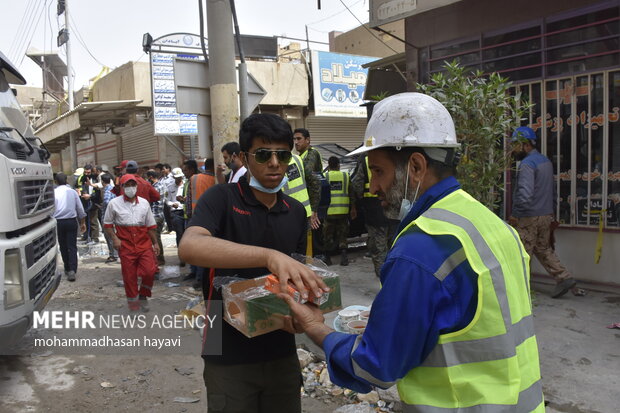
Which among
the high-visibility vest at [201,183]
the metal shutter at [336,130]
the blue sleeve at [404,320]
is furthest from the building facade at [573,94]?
the metal shutter at [336,130]

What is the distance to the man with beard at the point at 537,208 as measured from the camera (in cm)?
593

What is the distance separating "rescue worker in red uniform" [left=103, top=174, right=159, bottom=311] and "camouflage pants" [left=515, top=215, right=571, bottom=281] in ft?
15.6

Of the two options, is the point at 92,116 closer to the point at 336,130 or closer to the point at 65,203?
the point at 336,130

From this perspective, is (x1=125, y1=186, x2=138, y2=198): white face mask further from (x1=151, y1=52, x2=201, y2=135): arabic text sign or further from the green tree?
(x1=151, y1=52, x2=201, y2=135): arabic text sign

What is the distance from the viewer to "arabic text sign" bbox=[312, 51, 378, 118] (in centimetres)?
1861

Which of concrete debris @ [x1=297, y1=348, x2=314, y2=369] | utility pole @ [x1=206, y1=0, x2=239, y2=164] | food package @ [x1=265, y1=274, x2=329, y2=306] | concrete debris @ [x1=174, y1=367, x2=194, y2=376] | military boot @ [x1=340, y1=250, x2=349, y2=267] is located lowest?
concrete debris @ [x1=174, y1=367, x2=194, y2=376]

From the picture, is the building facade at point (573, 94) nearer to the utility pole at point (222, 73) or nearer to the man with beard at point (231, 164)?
the utility pole at point (222, 73)

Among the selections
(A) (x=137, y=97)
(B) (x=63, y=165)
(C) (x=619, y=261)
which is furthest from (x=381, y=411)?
(B) (x=63, y=165)

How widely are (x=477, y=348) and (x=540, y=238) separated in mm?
5355

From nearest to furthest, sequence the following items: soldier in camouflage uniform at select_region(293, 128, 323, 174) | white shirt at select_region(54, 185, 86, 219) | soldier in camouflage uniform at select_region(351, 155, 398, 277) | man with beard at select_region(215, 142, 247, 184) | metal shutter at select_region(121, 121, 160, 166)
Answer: man with beard at select_region(215, 142, 247, 184)
soldier in camouflage uniform at select_region(351, 155, 398, 277)
soldier in camouflage uniform at select_region(293, 128, 323, 174)
white shirt at select_region(54, 185, 86, 219)
metal shutter at select_region(121, 121, 160, 166)

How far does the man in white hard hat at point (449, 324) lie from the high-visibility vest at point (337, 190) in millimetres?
7095

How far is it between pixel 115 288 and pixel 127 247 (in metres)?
1.97

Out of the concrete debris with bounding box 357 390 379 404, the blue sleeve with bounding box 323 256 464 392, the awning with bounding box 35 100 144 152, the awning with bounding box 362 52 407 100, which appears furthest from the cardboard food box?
the awning with bounding box 35 100 144 152

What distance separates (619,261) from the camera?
20.1 ft
